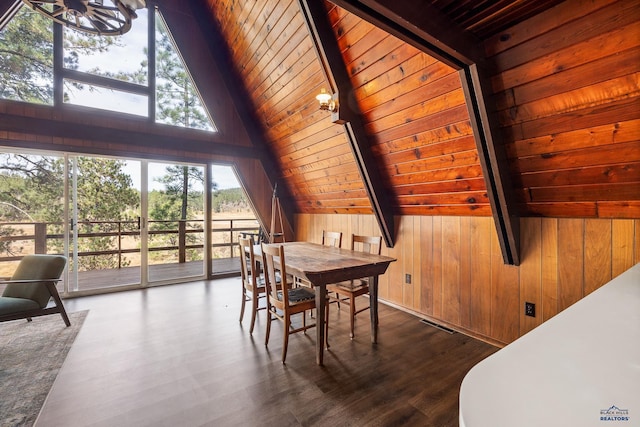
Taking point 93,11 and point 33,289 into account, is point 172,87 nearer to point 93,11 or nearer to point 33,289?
point 93,11

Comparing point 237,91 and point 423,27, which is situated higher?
point 237,91

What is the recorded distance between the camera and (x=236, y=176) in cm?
526

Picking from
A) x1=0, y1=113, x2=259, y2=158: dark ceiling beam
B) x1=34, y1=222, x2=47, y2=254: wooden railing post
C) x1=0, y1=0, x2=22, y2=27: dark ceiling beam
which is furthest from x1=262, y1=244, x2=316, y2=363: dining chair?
x1=0, y1=0, x2=22, y2=27: dark ceiling beam

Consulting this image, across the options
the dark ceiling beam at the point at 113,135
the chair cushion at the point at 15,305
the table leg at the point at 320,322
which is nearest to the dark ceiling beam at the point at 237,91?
the dark ceiling beam at the point at 113,135

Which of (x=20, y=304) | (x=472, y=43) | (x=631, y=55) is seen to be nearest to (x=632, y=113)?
(x=631, y=55)

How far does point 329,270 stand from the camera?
2.32m

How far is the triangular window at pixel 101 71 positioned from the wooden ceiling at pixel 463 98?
0.44 metres

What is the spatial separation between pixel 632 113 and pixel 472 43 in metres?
0.98

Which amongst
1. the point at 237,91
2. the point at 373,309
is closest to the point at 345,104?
the point at 373,309

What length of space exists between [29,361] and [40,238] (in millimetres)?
2353

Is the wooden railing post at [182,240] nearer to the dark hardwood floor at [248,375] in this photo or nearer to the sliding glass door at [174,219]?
the sliding glass door at [174,219]

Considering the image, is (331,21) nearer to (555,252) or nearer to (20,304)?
(555,252)

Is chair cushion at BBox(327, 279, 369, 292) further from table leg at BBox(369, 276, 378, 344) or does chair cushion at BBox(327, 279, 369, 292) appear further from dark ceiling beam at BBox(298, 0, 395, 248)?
dark ceiling beam at BBox(298, 0, 395, 248)

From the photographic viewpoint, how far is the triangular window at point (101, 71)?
3.71m
